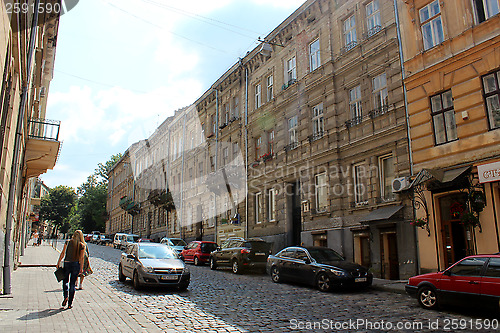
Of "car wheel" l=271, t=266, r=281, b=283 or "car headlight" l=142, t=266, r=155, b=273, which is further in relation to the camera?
"car wheel" l=271, t=266, r=281, b=283

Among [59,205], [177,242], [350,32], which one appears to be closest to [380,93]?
[350,32]

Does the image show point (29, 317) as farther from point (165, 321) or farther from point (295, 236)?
point (295, 236)

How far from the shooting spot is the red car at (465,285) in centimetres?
840

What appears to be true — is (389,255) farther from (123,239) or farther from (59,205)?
(59,205)

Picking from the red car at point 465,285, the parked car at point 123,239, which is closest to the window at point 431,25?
the red car at point 465,285

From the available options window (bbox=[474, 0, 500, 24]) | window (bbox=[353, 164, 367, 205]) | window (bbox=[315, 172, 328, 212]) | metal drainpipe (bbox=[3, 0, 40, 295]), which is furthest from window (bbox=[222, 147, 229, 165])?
window (bbox=[474, 0, 500, 24])

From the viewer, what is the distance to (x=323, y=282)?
42.8 feet

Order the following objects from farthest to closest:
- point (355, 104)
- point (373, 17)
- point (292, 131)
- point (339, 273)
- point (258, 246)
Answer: point (292, 131), point (258, 246), point (355, 104), point (373, 17), point (339, 273)

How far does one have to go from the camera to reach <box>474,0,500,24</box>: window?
13.1m

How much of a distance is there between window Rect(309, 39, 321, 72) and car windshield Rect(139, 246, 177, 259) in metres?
13.1

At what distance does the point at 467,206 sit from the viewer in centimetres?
1299

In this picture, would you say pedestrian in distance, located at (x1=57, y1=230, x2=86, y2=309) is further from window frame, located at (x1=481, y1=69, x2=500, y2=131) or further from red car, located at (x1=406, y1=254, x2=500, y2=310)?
window frame, located at (x1=481, y1=69, x2=500, y2=131)

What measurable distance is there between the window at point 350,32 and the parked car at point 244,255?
10.8m

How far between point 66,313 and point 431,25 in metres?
15.7
